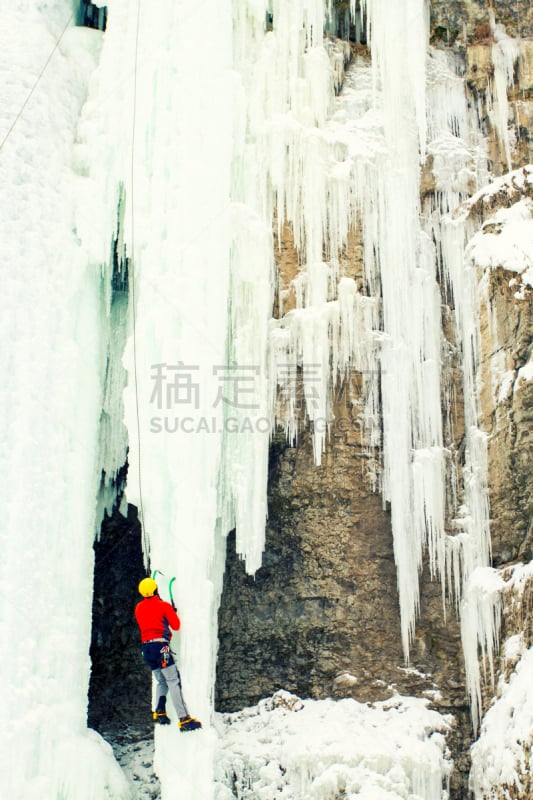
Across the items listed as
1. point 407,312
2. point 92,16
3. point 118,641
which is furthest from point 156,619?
point 92,16

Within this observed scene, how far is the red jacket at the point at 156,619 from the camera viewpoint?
6004 millimetres

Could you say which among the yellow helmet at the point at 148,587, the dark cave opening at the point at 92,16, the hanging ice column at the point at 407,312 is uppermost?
the dark cave opening at the point at 92,16

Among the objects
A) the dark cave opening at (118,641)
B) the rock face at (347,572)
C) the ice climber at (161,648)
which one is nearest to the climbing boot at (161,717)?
the ice climber at (161,648)

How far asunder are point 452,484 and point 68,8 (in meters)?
5.46

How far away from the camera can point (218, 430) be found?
6.71 metres

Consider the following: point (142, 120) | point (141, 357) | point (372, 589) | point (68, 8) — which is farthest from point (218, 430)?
point (68, 8)

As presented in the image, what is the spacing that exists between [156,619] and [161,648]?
20 centimetres

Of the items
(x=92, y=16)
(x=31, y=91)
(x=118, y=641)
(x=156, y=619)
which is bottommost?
(x=118, y=641)

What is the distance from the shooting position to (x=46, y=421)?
6.62m

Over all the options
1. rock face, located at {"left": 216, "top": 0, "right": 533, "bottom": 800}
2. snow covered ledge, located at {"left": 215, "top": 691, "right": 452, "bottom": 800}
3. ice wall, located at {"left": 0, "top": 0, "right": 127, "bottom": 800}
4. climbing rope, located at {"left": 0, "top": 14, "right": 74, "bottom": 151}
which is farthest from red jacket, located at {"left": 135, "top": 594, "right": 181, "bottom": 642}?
climbing rope, located at {"left": 0, "top": 14, "right": 74, "bottom": 151}

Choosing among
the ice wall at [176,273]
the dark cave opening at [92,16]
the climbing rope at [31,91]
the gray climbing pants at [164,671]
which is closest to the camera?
the gray climbing pants at [164,671]

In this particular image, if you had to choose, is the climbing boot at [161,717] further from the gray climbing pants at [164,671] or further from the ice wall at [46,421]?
the ice wall at [46,421]

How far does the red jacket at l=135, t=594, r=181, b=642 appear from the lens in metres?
6.00

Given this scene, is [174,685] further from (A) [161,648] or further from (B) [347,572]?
(B) [347,572]
